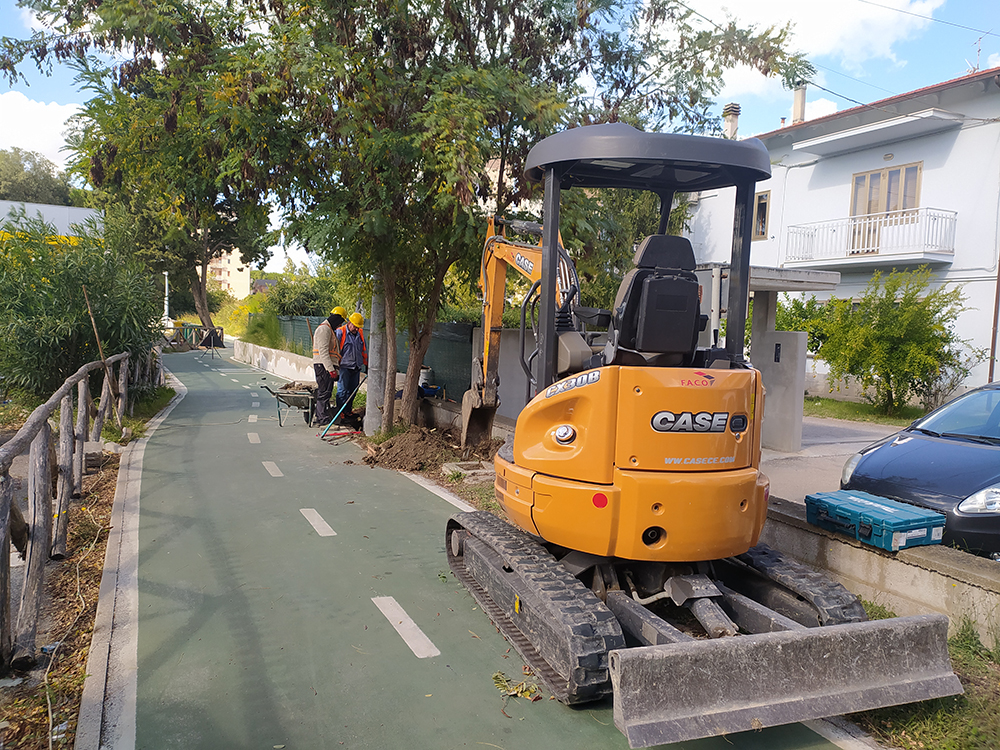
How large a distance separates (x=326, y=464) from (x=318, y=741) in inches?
279

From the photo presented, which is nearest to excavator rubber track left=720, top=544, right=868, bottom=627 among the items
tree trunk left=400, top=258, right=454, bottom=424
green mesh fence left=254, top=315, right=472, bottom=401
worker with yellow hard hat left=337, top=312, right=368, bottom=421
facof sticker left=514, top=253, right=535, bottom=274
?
facof sticker left=514, top=253, right=535, bottom=274

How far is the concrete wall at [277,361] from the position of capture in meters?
23.1

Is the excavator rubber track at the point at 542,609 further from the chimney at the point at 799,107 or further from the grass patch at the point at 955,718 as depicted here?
the chimney at the point at 799,107

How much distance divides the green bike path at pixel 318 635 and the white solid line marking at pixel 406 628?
15 millimetres

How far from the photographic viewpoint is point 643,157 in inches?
167

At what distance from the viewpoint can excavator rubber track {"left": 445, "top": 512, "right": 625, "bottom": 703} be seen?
3869 millimetres

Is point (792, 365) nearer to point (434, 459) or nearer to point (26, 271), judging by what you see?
point (434, 459)

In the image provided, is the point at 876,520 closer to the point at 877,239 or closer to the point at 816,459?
the point at 816,459

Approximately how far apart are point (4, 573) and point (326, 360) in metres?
9.21

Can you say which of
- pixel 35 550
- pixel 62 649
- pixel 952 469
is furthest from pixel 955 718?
pixel 35 550

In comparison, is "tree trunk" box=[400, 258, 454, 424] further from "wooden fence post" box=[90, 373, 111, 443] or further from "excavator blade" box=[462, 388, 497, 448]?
"wooden fence post" box=[90, 373, 111, 443]

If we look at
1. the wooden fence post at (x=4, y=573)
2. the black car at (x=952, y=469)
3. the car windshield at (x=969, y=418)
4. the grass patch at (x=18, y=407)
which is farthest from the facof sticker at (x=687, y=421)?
the grass patch at (x=18, y=407)

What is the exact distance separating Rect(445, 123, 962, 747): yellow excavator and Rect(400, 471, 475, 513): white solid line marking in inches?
122

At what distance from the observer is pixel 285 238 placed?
34.2 feet
